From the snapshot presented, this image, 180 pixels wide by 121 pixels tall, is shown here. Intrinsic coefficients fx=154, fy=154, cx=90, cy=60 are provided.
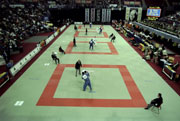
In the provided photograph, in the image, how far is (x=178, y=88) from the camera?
36.8 feet

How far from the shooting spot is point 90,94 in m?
10.4

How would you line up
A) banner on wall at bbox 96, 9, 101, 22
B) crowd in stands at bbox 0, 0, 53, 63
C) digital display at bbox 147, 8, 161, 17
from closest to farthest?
crowd in stands at bbox 0, 0, 53, 63 < digital display at bbox 147, 8, 161, 17 < banner on wall at bbox 96, 9, 101, 22

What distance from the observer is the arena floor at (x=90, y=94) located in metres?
8.54

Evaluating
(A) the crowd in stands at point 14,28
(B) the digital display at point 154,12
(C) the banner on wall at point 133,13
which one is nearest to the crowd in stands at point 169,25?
(B) the digital display at point 154,12

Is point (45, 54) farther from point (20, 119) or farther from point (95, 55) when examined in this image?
point (20, 119)

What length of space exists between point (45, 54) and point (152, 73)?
1204cm

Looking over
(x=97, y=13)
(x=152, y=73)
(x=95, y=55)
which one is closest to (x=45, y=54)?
(x=95, y=55)

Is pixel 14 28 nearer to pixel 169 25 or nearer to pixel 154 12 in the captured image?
pixel 154 12

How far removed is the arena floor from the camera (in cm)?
854

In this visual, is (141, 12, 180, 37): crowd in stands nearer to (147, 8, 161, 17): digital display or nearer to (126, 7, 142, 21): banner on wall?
(147, 8, 161, 17): digital display

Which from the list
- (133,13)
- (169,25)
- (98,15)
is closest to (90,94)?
(169,25)

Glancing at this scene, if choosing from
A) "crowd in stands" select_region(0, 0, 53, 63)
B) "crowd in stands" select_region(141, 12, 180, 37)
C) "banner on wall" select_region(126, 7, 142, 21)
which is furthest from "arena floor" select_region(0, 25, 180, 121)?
"banner on wall" select_region(126, 7, 142, 21)

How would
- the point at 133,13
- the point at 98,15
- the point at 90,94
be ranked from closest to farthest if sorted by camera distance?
the point at 90,94 < the point at 133,13 < the point at 98,15

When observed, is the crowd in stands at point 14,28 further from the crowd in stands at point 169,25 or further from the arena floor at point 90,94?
the crowd in stands at point 169,25
